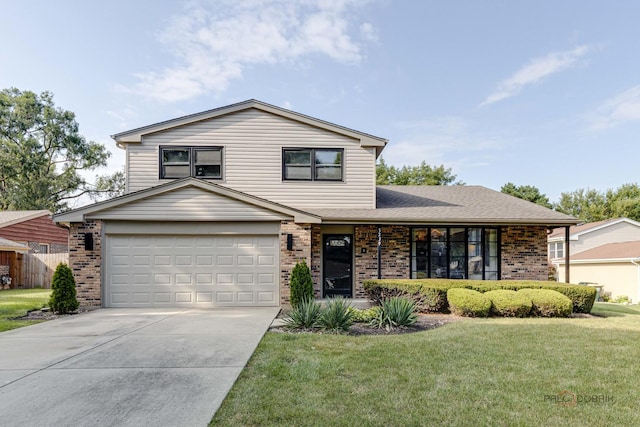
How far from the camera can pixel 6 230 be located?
1992cm

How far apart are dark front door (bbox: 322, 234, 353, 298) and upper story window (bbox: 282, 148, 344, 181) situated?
2027 millimetres

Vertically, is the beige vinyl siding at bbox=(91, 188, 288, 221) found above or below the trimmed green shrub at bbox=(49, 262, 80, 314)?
above

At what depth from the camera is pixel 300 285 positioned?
9.24m

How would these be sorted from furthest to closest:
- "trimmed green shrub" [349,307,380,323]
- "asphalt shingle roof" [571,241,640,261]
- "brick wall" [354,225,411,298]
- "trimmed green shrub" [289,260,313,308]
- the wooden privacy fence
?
"asphalt shingle roof" [571,241,640,261] < the wooden privacy fence < "brick wall" [354,225,411,298] < "trimmed green shrub" [289,260,313,308] < "trimmed green shrub" [349,307,380,323]

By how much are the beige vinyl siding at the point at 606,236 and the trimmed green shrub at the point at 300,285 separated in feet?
73.2

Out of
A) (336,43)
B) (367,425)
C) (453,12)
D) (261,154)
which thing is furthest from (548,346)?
(453,12)

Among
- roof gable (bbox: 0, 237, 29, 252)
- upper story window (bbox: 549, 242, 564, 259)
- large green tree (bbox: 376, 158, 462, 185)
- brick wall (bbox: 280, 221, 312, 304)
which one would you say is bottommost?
upper story window (bbox: 549, 242, 564, 259)

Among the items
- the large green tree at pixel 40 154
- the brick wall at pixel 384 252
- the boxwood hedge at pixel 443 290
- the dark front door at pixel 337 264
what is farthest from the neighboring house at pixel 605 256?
the large green tree at pixel 40 154

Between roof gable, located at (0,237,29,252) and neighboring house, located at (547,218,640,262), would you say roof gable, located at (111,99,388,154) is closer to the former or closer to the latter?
roof gable, located at (0,237,29,252)

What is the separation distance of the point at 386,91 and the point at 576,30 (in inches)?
343

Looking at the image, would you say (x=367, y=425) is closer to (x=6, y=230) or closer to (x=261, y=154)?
(x=261, y=154)

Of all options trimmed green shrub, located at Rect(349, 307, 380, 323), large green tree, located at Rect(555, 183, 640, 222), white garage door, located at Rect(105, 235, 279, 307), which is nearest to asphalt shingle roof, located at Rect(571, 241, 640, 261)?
trimmed green shrub, located at Rect(349, 307, 380, 323)

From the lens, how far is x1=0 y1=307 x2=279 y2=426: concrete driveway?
3428 millimetres

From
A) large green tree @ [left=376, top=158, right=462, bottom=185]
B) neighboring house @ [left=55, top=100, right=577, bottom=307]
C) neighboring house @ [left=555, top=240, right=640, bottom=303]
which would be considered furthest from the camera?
Result: large green tree @ [left=376, top=158, right=462, bottom=185]
